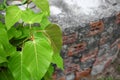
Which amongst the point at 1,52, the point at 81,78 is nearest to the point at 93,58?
the point at 81,78

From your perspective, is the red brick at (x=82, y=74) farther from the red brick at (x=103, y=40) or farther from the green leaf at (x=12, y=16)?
the green leaf at (x=12, y=16)

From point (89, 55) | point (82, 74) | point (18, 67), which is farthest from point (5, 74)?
point (82, 74)

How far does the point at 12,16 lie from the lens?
5.14ft

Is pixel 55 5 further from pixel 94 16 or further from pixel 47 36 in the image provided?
pixel 47 36

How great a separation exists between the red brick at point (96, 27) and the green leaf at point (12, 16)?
1216mm

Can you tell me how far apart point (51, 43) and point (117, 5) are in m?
1.50

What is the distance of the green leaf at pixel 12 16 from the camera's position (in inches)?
61.0

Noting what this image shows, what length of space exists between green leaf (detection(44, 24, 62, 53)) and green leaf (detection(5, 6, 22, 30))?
18 cm

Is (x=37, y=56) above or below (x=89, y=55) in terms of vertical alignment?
above

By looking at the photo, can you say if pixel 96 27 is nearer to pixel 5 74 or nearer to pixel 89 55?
pixel 89 55

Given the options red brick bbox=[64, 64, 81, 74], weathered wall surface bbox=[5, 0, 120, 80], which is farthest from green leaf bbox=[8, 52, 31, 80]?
red brick bbox=[64, 64, 81, 74]

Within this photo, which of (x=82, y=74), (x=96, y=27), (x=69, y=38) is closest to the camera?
(x=69, y=38)

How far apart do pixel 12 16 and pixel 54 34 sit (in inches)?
10.3

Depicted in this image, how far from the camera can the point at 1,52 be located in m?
1.55
